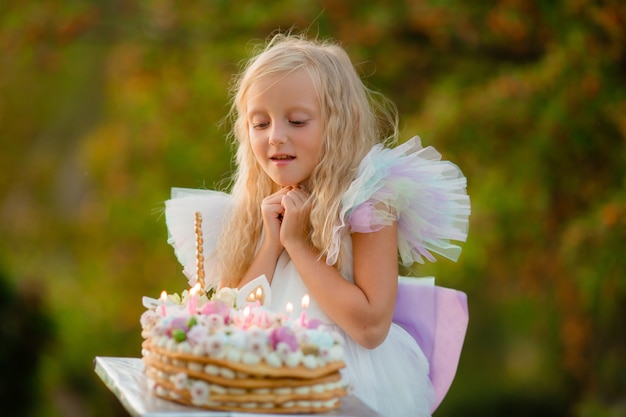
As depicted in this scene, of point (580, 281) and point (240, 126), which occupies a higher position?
point (240, 126)

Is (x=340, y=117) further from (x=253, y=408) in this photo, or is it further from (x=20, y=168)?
(x=20, y=168)

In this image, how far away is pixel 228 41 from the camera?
312 inches

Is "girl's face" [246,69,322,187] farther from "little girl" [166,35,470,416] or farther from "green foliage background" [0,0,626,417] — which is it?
"green foliage background" [0,0,626,417]

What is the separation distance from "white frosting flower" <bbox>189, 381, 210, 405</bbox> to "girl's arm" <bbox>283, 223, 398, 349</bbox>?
734mm

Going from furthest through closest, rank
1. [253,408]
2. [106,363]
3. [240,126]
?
[240,126] < [106,363] < [253,408]

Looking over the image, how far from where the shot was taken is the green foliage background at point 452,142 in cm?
669

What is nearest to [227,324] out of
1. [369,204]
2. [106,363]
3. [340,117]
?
[106,363]

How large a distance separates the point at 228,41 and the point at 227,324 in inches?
219

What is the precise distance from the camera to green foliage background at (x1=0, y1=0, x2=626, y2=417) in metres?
6.69

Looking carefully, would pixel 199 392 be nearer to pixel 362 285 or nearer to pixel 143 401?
pixel 143 401

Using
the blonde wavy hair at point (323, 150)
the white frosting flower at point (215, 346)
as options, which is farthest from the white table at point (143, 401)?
the blonde wavy hair at point (323, 150)

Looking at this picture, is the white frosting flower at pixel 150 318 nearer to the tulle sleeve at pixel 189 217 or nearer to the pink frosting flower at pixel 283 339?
the pink frosting flower at pixel 283 339

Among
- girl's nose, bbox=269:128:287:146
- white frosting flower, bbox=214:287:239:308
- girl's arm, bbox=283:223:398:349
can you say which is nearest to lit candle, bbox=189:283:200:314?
white frosting flower, bbox=214:287:239:308

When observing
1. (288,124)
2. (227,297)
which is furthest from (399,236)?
(227,297)
